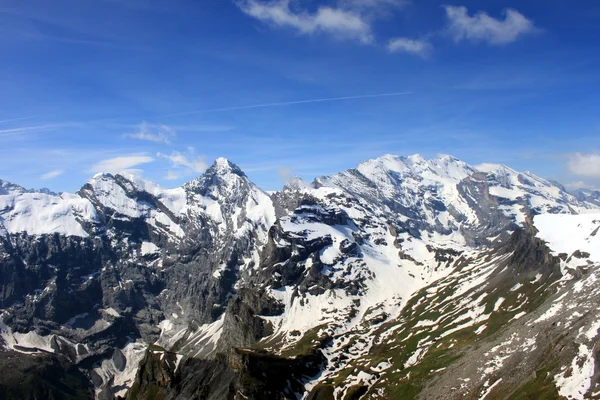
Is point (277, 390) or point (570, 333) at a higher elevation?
point (570, 333)

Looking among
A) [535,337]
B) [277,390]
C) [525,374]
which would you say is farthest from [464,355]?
[277,390]

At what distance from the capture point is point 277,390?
7707 inches

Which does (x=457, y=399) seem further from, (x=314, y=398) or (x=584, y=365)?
(x=314, y=398)

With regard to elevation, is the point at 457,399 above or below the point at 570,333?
below

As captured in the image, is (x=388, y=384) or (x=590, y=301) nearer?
(x=590, y=301)

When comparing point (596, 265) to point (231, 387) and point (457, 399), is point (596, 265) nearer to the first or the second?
point (457, 399)

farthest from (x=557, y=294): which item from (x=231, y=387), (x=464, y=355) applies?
(x=231, y=387)

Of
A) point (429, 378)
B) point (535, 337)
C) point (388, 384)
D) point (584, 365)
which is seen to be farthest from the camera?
point (388, 384)

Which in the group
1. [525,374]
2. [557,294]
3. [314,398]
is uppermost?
[557,294]

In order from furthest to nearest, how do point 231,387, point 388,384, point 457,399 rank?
point 231,387 → point 388,384 → point 457,399

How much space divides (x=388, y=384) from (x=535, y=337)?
197ft

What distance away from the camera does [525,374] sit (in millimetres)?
130750

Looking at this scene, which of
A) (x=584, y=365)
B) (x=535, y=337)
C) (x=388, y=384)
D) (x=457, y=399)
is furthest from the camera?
→ (x=388, y=384)

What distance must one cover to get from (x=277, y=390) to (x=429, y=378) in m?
62.7
